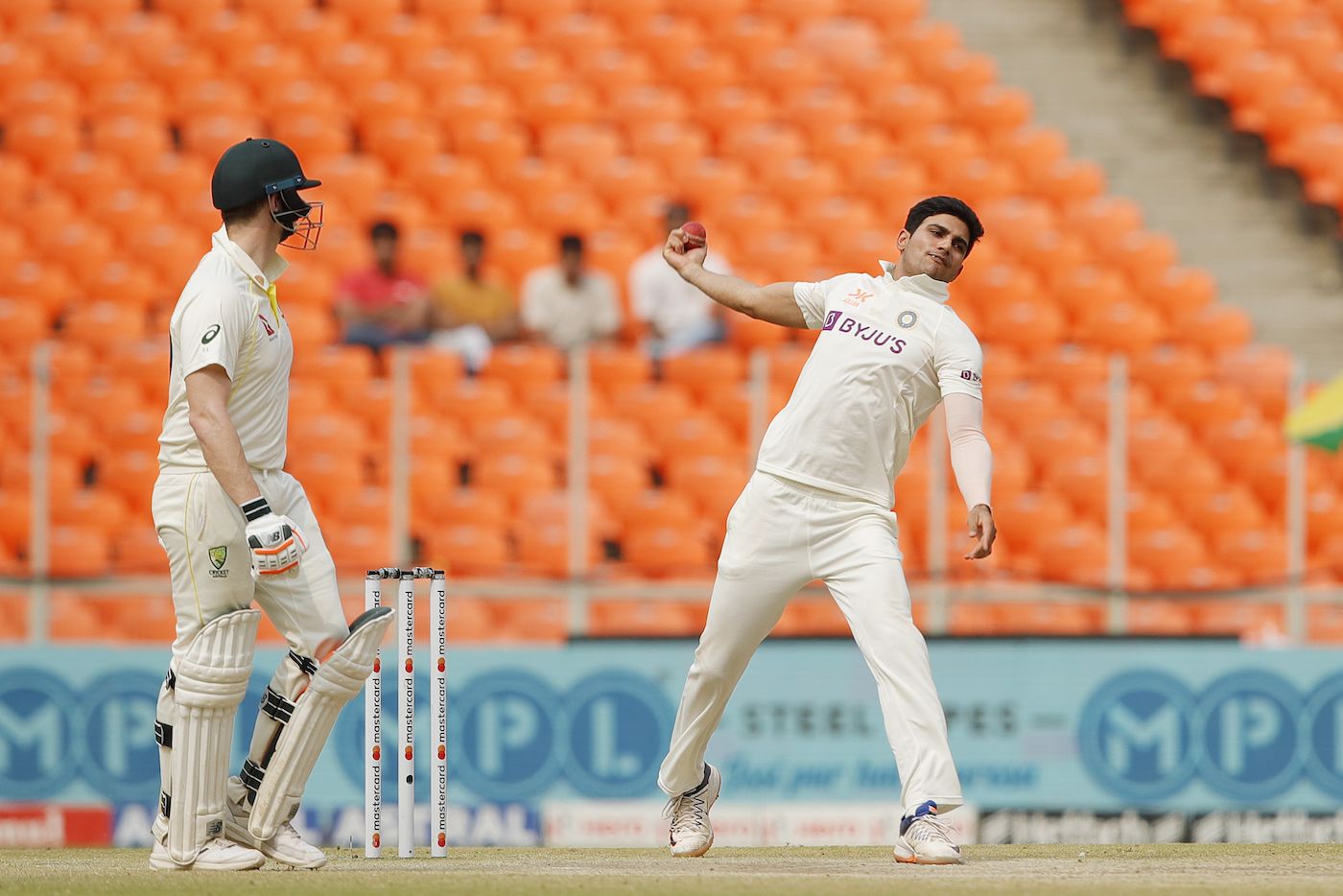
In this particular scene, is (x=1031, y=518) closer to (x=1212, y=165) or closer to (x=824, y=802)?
(x=824, y=802)

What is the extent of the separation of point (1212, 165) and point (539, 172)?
4.99 m

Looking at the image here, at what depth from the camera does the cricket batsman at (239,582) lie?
17.0 feet

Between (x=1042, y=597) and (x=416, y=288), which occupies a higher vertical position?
(x=416, y=288)

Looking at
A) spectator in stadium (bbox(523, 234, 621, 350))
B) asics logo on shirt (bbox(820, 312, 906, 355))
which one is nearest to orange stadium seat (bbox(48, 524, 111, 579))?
spectator in stadium (bbox(523, 234, 621, 350))

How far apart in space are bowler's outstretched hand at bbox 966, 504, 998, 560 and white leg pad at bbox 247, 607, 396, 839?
5.27ft

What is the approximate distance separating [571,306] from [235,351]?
6.37 m

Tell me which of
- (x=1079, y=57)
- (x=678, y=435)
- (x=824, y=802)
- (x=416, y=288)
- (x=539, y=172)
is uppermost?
(x=1079, y=57)

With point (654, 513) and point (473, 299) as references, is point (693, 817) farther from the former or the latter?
point (473, 299)

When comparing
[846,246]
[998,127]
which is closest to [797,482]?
[846,246]

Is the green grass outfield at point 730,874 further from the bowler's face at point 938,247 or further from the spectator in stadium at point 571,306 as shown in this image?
the spectator in stadium at point 571,306

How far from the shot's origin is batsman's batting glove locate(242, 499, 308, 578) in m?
4.93

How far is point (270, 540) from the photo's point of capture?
4.93 meters

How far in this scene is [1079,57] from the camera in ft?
49.3

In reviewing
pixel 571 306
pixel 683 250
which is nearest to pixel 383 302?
pixel 571 306
